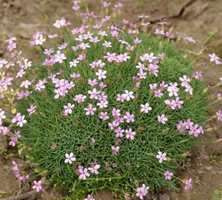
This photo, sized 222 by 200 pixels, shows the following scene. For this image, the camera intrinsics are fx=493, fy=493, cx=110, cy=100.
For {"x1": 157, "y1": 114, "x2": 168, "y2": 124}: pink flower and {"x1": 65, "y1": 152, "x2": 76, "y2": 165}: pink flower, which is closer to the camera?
{"x1": 65, "y1": 152, "x2": 76, "y2": 165}: pink flower

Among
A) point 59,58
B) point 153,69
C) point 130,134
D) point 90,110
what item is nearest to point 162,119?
point 130,134

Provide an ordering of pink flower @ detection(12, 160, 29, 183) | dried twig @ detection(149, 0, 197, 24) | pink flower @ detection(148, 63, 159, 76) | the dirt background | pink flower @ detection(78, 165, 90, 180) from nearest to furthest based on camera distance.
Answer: pink flower @ detection(78, 165, 90, 180) → pink flower @ detection(12, 160, 29, 183) → pink flower @ detection(148, 63, 159, 76) → the dirt background → dried twig @ detection(149, 0, 197, 24)

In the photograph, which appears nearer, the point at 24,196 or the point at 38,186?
the point at 38,186

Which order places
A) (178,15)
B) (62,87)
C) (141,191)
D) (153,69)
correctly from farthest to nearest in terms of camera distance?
(178,15), (153,69), (62,87), (141,191)

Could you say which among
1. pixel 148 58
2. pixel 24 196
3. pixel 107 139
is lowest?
pixel 24 196

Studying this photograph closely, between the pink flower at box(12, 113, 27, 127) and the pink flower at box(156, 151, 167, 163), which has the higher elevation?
the pink flower at box(12, 113, 27, 127)

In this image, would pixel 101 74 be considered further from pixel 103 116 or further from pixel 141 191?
pixel 141 191

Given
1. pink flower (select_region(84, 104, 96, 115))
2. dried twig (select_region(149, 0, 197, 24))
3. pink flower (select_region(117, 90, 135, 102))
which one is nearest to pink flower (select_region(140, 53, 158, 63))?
pink flower (select_region(117, 90, 135, 102))

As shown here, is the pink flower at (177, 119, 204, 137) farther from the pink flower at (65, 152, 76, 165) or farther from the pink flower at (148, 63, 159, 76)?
the pink flower at (65, 152, 76, 165)

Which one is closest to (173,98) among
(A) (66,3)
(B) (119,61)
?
(B) (119,61)

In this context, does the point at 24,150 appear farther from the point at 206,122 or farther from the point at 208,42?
the point at 208,42

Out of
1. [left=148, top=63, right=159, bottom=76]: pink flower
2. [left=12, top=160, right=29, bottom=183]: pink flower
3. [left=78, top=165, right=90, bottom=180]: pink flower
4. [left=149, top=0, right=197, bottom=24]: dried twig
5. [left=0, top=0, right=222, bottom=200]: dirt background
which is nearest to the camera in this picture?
[left=78, top=165, right=90, bottom=180]: pink flower

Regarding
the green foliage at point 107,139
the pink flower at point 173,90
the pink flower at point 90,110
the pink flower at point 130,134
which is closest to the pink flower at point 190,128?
the green foliage at point 107,139
